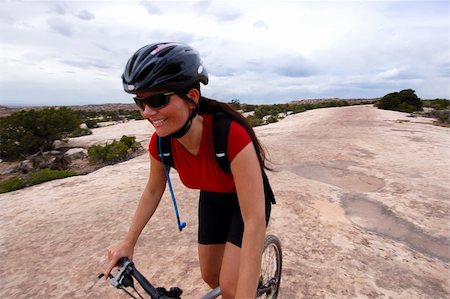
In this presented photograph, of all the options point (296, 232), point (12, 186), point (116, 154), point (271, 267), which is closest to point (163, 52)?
point (271, 267)

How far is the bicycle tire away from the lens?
2.79 metres

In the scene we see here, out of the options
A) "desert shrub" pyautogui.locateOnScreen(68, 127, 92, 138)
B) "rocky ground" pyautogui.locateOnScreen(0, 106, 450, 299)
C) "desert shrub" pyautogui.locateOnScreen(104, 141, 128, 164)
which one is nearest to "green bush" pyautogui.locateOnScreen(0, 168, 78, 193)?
"rocky ground" pyautogui.locateOnScreen(0, 106, 450, 299)

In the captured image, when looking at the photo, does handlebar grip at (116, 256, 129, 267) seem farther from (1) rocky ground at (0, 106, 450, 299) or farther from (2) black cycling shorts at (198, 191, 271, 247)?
(1) rocky ground at (0, 106, 450, 299)

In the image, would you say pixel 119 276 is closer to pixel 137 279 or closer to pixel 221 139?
pixel 137 279

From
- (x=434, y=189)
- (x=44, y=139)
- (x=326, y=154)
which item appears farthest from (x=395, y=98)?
(x=44, y=139)

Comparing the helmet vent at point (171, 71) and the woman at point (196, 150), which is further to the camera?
the helmet vent at point (171, 71)

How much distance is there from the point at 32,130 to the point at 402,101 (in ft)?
123

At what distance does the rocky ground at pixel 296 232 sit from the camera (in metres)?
3.42

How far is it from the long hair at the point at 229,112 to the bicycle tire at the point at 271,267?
1234mm

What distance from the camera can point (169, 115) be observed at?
1.75 m

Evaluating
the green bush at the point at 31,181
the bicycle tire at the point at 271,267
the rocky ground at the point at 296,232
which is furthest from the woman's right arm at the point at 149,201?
the green bush at the point at 31,181

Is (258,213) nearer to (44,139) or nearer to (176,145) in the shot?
(176,145)

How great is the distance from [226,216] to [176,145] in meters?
0.75

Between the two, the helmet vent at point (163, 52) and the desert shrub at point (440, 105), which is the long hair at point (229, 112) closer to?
the helmet vent at point (163, 52)
